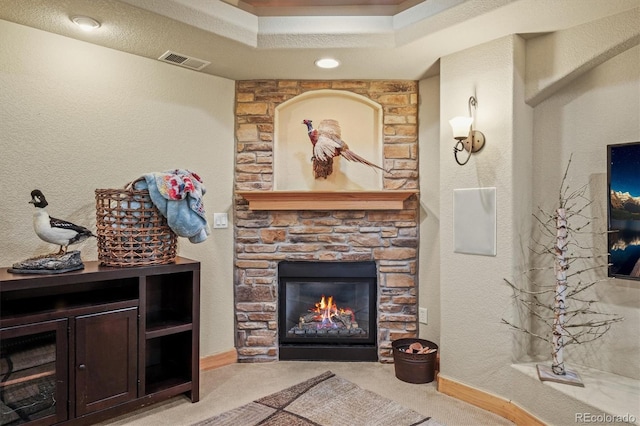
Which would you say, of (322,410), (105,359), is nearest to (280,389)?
(322,410)

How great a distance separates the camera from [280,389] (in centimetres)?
265

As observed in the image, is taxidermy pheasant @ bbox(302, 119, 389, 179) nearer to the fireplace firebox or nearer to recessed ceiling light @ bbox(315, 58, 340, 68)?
recessed ceiling light @ bbox(315, 58, 340, 68)

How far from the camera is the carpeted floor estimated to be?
229cm

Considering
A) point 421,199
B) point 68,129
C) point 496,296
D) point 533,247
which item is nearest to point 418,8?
point 421,199

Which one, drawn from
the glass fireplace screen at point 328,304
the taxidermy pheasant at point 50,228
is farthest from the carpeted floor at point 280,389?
the taxidermy pheasant at point 50,228

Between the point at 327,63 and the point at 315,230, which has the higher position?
the point at 327,63

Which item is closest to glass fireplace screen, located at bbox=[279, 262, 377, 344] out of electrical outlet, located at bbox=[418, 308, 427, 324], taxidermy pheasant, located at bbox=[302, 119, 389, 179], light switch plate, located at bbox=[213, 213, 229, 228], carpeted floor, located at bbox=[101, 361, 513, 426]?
carpeted floor, located at bbox=[101, 361, 513, 426]

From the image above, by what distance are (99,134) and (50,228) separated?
0.74 metres

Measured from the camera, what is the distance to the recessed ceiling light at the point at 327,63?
108 inches

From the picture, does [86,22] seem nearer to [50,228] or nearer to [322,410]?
[50,228]

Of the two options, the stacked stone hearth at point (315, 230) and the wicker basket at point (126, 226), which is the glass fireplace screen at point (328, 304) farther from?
the wicker basket at point (126, 226)

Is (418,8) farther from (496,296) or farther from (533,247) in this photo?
(496,296)

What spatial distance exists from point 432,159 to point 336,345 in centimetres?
163

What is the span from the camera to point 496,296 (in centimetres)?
241
